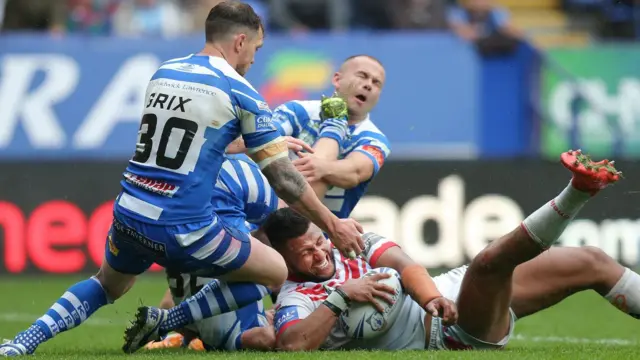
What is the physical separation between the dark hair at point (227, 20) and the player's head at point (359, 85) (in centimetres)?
185

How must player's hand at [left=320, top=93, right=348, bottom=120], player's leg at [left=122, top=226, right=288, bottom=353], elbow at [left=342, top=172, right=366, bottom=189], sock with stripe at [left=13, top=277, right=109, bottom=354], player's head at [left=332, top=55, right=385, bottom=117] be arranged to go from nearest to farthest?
player's leg at [left=122, top=226, right=288, bottom=353] < sock with stripe at [left=13, top=277, right=109, bottom=354] < player's hand at [left=320, top=93, right=348, bottom=120] < elbow at [left=342, top=172, right=366, bottom=189] < player's head at [left=332, top=55, right=385, bottom=117]

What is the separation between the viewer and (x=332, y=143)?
7965mm

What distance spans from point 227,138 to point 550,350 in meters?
2.11

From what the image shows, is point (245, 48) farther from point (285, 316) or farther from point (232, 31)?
point (285, 316)

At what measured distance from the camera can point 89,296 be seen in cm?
686

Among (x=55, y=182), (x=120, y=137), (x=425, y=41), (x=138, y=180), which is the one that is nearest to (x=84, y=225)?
(x=55, y=182)

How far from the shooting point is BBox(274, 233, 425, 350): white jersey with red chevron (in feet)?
22.2

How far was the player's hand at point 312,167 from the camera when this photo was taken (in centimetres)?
785

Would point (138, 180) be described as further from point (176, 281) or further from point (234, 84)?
point (176, 281)

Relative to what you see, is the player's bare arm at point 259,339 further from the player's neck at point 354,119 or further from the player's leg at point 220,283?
the player's neck at point 354,119

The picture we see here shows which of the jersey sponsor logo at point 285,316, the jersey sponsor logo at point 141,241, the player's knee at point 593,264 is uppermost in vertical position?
the jersey sponsor logo at point 141,241

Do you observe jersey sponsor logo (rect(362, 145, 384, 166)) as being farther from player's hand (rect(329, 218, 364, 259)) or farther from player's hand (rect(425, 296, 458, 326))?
player's hand (rect(425, 296, 458, 326))

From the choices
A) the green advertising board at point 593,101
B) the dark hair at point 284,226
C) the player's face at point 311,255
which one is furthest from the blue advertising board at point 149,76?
the player's face at point 311,255

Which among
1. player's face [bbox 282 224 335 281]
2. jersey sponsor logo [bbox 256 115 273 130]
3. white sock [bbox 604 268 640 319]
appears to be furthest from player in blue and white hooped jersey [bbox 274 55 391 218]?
white sock [bbox 604 268 640 319]
